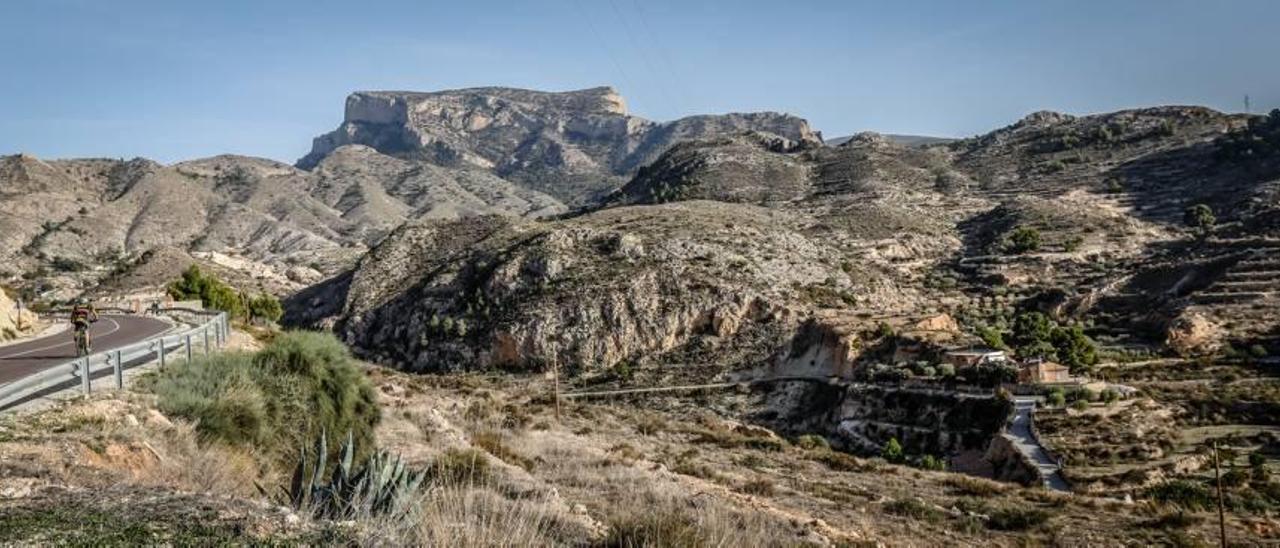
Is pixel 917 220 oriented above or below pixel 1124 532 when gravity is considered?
above

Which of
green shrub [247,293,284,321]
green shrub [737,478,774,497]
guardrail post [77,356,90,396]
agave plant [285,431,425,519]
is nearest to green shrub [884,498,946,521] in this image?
green shrub [737,478,774,497]

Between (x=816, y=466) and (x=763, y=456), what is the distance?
1.69m

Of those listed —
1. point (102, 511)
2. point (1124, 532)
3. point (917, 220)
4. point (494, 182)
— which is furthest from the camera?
point (494, 182)

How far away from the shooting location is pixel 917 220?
67.7 meters

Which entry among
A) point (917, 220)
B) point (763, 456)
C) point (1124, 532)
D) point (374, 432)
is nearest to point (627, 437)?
point (763, 456)

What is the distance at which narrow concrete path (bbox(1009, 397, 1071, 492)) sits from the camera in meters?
23.6

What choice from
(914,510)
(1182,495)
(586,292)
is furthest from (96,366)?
(586,292)

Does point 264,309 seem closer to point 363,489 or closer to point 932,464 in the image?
point 932,464

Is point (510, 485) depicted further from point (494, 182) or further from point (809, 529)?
point (494, 182)

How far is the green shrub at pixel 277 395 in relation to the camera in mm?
11695

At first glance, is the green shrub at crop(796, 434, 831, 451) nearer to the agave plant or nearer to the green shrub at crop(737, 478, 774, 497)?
the green shrub at crop(737, 478, 774, 497)

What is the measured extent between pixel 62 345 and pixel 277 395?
481 inches

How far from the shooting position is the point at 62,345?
72.0 ft

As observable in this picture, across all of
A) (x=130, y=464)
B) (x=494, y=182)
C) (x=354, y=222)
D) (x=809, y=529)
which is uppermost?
(x=494, y=182)
